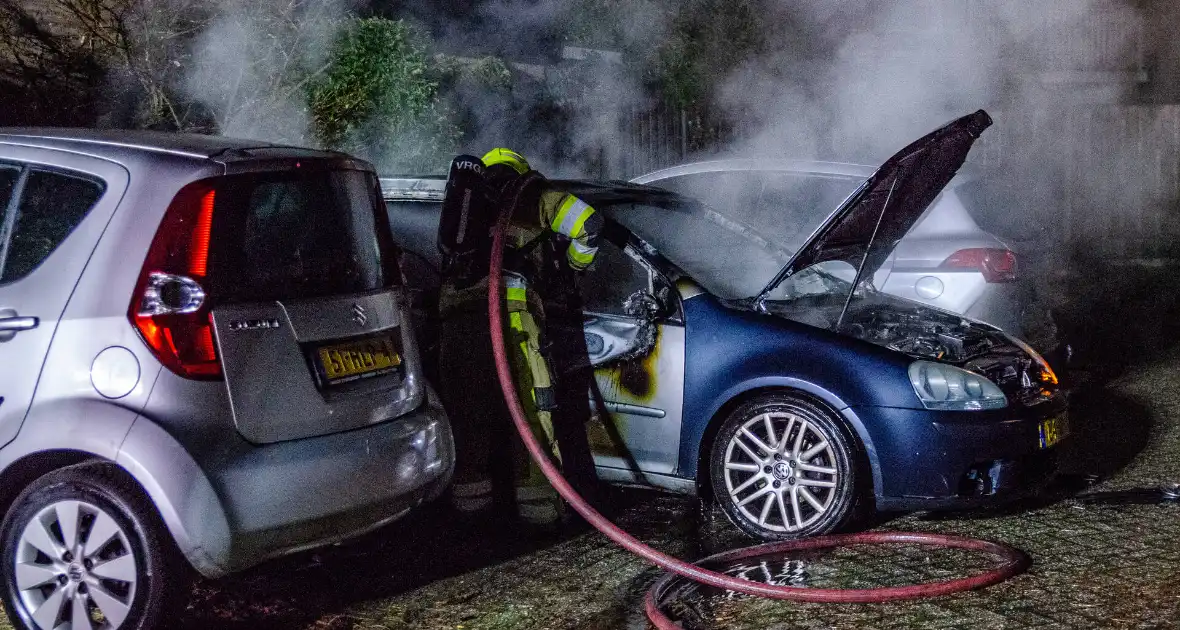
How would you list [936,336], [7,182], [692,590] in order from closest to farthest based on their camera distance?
[7,182] < [692,590] < [936,336]

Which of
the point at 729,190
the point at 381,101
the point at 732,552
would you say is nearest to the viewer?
the point at 732,552

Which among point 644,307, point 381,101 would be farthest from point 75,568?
point 381,101

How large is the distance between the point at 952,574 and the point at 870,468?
616 millimetres

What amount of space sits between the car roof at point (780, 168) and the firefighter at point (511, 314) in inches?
89.2

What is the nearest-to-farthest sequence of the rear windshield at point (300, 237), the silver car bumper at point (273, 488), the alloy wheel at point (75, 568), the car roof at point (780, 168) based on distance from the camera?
the silver car bumper at point (273, 488), the alloy wheel at point (75, 568), the rear windshield at point (300, 237), the car roof at point (780, 168)

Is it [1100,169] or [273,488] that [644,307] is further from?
[1100,169]

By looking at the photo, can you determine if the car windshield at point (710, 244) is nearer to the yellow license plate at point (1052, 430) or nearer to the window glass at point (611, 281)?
the window glass at point (611, 281)

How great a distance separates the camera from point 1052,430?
5.15m

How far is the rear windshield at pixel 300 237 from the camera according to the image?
3797 mm

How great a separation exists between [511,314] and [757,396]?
115 cm

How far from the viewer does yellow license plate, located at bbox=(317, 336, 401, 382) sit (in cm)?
397

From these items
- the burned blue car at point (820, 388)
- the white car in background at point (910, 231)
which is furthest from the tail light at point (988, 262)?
the burned blue car at point (820, 388)

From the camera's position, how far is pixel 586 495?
18.6 feet

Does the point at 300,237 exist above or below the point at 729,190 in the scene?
below
